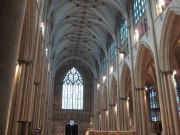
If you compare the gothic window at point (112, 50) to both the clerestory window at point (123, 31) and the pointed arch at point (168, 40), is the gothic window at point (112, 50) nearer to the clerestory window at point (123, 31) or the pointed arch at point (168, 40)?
the clerestory window at point (123, 31)

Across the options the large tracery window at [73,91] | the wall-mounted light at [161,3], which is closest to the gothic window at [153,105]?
the large tracery window at [73,91]

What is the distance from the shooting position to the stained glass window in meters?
17.0

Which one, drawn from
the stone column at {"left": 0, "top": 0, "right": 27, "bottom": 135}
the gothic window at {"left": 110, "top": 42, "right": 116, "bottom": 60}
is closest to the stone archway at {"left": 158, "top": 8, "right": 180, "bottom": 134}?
the stone column at {"left": 0, "top": 0, "right": 27, "bottom": 135}

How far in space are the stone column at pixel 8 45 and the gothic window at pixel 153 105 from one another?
25456mm

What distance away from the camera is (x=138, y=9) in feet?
59.7

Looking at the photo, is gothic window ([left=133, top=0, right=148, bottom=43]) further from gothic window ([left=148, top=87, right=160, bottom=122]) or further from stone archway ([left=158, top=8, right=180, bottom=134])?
gothic window ([left=148, top=87, right=160, bottom=122])

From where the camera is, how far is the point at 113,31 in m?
24.4

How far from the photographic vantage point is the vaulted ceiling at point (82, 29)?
2270cm

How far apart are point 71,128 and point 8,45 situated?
32.5 meters

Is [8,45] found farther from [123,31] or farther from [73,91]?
[73,91]

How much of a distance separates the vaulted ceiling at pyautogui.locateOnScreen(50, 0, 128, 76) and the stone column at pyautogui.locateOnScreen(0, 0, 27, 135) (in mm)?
16900

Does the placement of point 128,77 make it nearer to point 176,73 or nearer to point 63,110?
point 176,73

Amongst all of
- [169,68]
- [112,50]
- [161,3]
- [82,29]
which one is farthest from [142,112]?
[82,29]

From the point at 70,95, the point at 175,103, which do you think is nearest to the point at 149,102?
the point at 70,95
